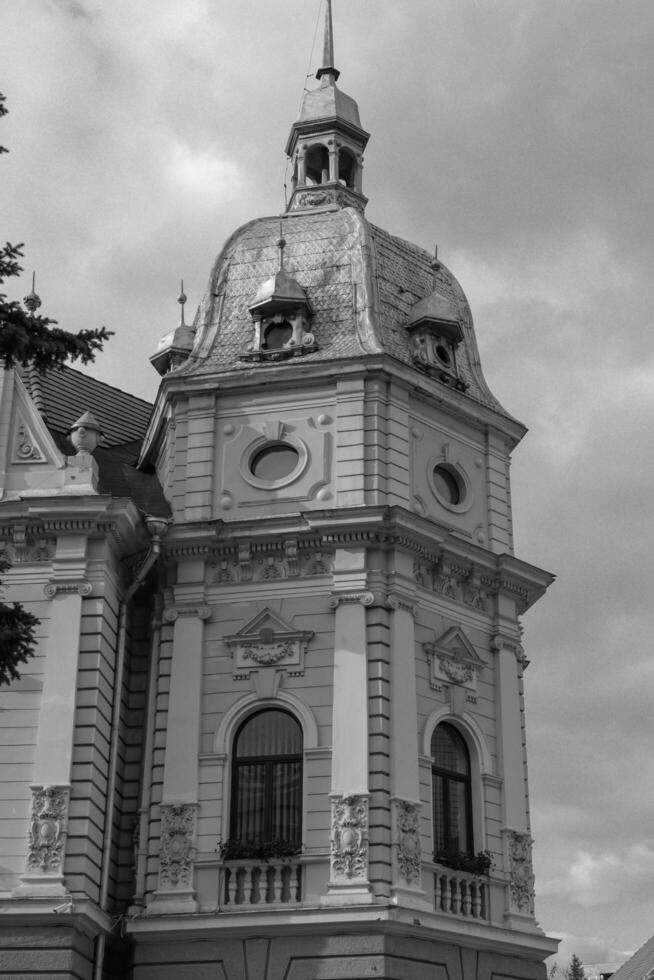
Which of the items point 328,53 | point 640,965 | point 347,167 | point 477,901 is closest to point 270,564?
point 477,901

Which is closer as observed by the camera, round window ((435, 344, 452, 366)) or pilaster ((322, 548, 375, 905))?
pilaster ((322, 548, 375, 905))

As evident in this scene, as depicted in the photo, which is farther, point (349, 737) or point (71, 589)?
point (71, 589)

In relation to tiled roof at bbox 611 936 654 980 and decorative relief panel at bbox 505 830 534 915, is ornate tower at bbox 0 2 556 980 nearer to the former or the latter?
decorative relief panel at bbox 505 830 534 915

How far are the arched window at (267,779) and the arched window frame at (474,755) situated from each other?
241 centimetres

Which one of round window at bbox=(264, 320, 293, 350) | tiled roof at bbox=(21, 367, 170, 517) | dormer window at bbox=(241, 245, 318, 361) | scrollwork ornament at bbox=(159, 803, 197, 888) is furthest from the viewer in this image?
round window at bbox=(264, 320, 293, 350)

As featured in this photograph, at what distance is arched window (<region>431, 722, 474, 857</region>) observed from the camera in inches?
1105

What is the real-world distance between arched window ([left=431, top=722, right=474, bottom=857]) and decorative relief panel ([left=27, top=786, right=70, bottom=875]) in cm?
678

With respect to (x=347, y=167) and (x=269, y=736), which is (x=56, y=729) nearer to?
(x=269, y=736)

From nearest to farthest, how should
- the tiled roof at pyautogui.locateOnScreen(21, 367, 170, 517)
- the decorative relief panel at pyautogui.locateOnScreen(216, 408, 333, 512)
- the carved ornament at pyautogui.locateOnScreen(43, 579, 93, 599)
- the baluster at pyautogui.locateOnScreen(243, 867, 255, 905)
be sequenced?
1. the baluster at pyautogui.locateOnScreen(243, 867, 255, 905)
2. the carved ornament at pyautogui.locateOnScreen(43, 579, 93, 599)
3. the decorative relief panel at pyautogui.locateOnScreen(216, 408, 333, 512)
4. the tiled roof at pyautogui.locateOnScreen(21, 367, 170, 517)

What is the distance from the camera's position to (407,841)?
26.5 metres

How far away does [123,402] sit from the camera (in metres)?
37.9

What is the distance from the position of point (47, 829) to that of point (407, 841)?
6.15m

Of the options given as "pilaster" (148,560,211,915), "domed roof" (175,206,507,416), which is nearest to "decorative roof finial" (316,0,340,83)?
"domed roof" (175,206,507,416)

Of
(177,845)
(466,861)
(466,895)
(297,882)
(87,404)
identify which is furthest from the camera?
(87,404)
